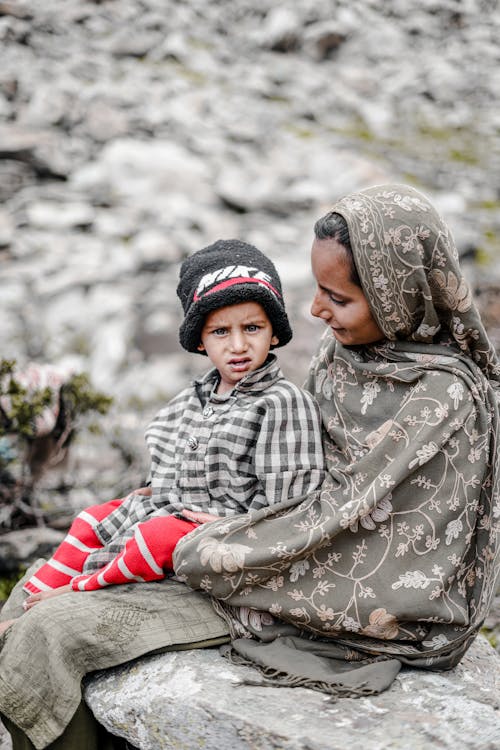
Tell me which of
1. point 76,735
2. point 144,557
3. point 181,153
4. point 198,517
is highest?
point 181,153

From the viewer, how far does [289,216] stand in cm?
1006

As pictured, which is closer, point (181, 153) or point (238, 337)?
point (238, 337)

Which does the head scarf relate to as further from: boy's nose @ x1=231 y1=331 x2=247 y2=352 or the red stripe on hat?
boy's nose @ x1=231 y1=331 x2=247 y2=352

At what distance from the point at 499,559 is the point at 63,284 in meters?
6.63

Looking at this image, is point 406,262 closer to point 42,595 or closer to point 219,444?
point 219,444

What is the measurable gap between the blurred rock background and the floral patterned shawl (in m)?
2.49

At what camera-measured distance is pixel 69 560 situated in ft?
9.97

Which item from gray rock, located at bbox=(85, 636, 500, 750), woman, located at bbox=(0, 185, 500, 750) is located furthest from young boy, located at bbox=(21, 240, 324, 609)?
gray rock, located at bbox=(85, 636, 500, 750)

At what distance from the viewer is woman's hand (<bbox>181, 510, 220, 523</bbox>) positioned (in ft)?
9.00

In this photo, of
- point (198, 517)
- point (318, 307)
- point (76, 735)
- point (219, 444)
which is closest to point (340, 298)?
point (318, 307)

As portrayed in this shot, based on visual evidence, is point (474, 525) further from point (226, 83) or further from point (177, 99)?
point (226, 83)

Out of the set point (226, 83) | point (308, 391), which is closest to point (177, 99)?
point (226, 83)

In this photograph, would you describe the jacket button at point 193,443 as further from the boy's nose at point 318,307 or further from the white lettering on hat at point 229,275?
the boy's nose at point 318,307

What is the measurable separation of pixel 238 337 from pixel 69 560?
1111 mm
